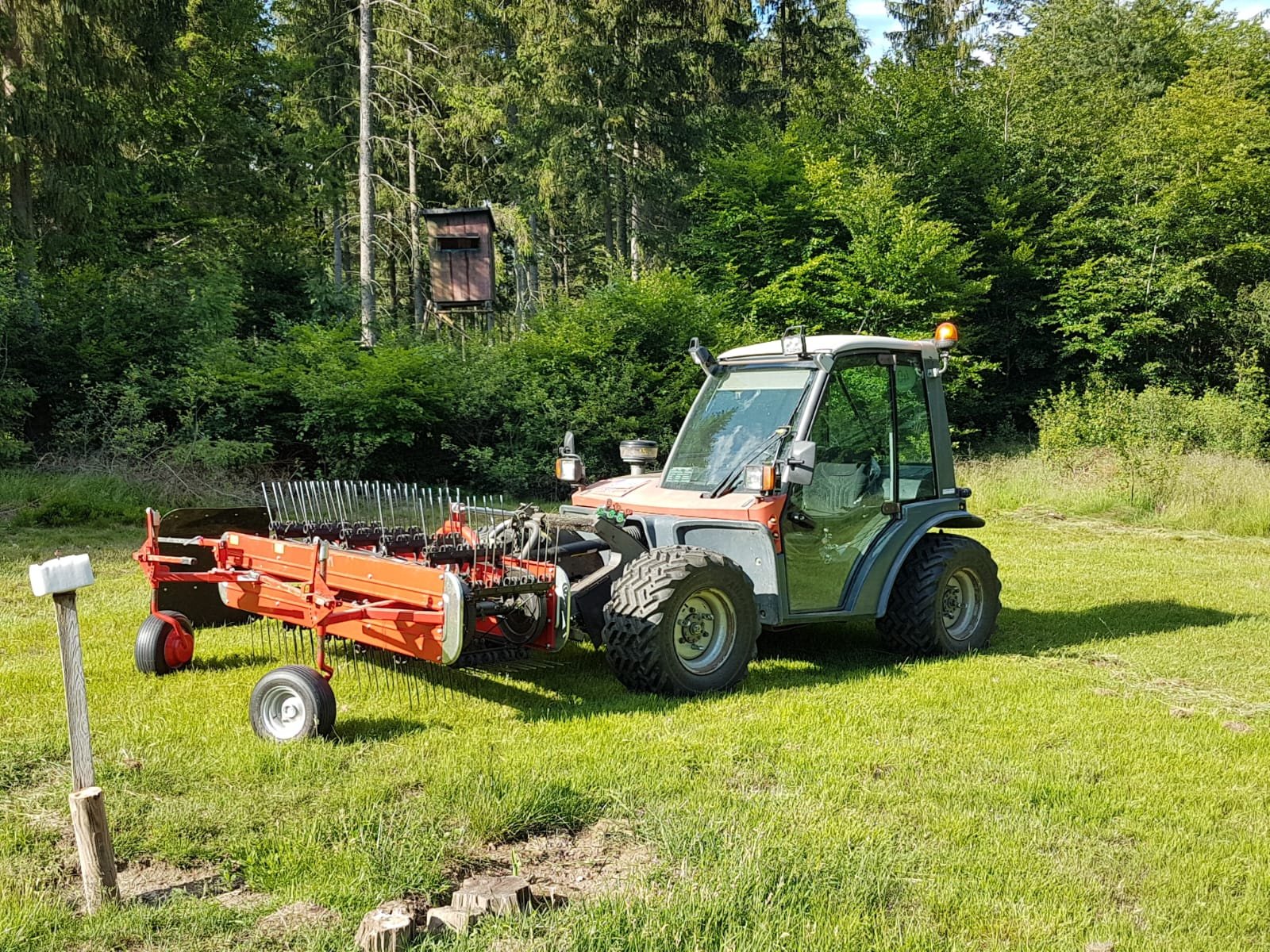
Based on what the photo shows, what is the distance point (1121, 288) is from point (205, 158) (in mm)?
21596

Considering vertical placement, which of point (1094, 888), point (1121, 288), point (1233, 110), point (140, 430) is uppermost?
point (1233, 110)

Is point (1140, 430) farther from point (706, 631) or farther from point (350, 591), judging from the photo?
point (350, 591)

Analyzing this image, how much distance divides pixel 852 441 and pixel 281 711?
3.80 m

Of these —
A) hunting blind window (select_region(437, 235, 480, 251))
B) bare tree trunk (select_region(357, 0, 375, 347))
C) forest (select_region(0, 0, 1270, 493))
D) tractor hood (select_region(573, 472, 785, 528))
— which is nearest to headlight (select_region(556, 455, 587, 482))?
tractor hood (select_region(573, 472, 785, 528))

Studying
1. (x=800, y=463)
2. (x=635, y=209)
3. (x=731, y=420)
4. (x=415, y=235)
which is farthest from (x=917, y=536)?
(x=635, y=209)

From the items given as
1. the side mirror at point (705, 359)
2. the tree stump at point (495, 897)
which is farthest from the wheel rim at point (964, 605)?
the tree stump at point (495, 897)

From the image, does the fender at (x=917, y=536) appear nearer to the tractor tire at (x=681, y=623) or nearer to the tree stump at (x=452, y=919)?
the tractor tire at (x=681, y=623)

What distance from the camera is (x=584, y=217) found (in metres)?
24.6

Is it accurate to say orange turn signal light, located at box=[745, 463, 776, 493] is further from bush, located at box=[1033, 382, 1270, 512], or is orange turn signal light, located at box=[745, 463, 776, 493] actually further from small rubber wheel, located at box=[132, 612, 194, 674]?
bush, located at box=[1033, 382, 1270, 512]

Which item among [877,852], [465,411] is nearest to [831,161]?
[465,411]

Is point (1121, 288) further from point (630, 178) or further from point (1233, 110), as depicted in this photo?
point (630, 178)

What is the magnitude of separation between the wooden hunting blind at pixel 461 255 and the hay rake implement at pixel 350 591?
10.8 m

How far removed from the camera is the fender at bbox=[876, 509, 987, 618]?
6613 millimetres

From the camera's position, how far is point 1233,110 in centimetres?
2659
